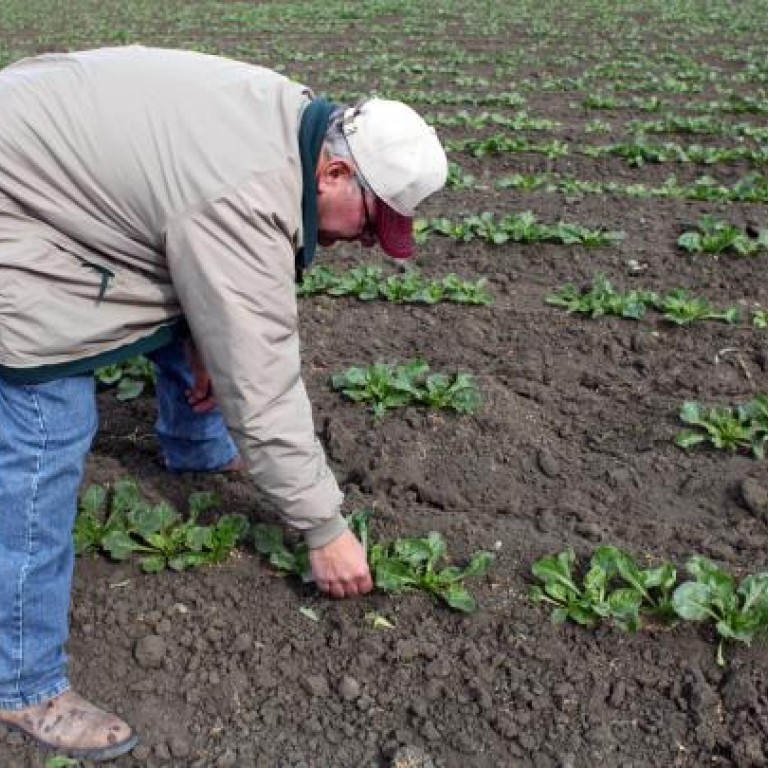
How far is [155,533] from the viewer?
3.72 m

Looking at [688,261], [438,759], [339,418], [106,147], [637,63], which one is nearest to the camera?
[106,147]

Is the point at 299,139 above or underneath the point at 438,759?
above

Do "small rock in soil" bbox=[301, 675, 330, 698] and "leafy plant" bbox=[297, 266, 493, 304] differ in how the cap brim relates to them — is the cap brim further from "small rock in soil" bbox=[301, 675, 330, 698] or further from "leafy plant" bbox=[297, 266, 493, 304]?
"leafy plant" bbox=[297, 266, 493, 304]

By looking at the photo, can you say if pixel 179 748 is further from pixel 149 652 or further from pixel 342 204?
pixel 342 204

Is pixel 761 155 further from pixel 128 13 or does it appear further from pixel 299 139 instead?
pixel 128 13

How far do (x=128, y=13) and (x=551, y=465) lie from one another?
81.3ft

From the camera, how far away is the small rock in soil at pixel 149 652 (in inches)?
129

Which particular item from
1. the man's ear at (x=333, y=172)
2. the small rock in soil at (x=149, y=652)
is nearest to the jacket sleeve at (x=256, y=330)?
the man's ear at (x=333, y=172)

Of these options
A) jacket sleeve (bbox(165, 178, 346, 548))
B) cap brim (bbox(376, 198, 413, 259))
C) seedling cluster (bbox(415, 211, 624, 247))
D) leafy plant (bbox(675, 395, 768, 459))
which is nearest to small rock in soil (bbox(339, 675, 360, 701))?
jacket sleeve (bbox(165, 178, 346, 548))

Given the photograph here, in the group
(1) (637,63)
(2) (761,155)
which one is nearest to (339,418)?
(2) (761,155)

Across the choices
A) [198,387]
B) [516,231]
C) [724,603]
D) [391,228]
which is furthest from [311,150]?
[516,231]

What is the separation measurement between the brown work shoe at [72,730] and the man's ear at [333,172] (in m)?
1.75

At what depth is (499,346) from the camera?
5.54 m

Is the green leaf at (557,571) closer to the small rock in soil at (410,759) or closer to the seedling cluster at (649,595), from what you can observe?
the seedling cluster at (649,595)
